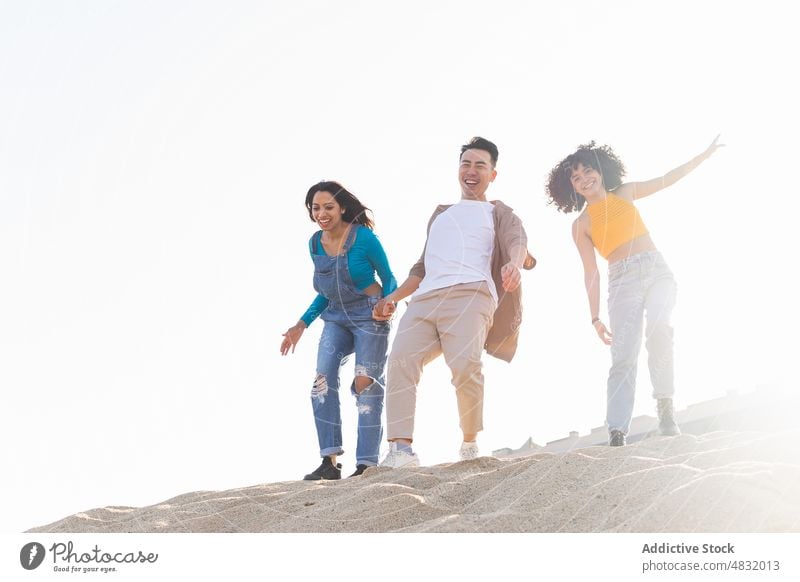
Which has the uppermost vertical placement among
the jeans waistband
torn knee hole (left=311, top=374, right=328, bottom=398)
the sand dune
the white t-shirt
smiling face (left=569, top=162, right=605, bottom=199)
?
smiling face (left=569, top=162, right=605, bottom=199)

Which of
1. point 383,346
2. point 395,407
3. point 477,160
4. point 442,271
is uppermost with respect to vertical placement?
point 477,160

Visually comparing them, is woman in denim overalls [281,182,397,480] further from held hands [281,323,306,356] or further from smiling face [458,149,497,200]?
smiling face [458,149,497,200]

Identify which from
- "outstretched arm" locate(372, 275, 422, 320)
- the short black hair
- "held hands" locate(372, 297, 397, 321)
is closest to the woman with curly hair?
the short black hair

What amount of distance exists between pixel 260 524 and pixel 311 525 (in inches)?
13.5

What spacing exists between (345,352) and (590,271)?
50.4 inches

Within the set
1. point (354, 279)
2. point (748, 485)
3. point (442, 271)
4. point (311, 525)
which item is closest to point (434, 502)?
point (311, 525)

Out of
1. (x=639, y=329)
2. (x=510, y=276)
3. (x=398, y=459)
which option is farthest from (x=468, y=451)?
(x=639, y=329)

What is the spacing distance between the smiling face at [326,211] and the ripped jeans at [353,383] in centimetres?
44

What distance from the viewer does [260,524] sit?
10.3 feet

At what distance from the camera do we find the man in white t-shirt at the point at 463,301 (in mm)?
3855

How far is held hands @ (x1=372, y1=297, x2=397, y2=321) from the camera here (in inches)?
167

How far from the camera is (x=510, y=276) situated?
3746mm
